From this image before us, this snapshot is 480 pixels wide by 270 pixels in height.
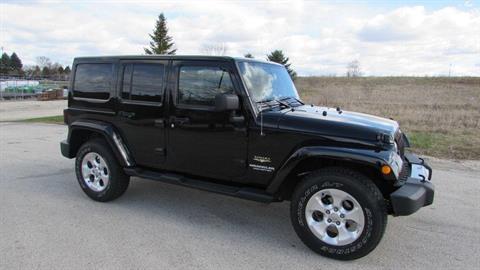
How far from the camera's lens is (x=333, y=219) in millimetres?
3588

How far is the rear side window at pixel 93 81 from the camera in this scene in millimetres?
4969

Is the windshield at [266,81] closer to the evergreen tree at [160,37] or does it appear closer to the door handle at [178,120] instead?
the door handle at [178,120]

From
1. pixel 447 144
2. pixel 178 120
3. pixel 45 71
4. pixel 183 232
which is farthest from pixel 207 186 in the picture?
pixel 45 71

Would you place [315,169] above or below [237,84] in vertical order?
below

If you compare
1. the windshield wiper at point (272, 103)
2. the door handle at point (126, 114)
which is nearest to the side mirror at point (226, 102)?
the windshield wiper at point (272, 103)

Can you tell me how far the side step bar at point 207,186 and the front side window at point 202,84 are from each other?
2.99 ft

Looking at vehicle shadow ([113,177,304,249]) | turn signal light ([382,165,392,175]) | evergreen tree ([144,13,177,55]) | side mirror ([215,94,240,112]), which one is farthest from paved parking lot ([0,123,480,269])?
evergreen tree ([144,13,177,55])

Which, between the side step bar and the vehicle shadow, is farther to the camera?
the vehicle shadow

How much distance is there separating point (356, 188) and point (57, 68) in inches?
4092

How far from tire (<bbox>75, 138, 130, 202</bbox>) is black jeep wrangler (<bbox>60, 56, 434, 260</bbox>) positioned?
0.5 inches

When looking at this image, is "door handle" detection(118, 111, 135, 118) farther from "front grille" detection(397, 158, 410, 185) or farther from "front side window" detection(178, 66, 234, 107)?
"front grille" detection(397, 158, 410, 185)

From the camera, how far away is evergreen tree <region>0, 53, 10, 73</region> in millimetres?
84625

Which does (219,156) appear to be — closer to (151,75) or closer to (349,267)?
(151,75)

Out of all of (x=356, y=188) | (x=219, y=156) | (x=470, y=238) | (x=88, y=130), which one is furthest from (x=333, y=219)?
(x=88, y=130)
